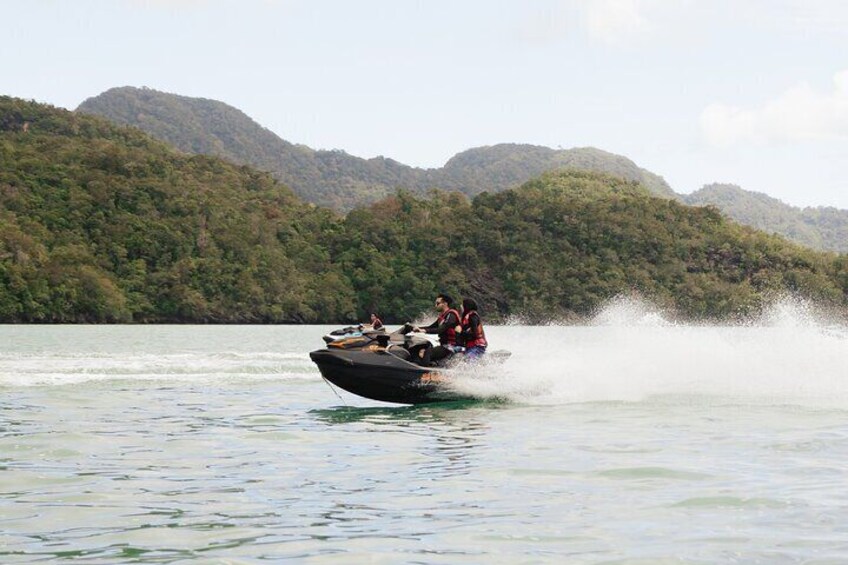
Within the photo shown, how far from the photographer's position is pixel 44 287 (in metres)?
79.1

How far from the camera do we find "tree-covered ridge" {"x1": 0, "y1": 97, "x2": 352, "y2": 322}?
267 feet

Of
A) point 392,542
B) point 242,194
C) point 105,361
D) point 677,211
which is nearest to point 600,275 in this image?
point 677,211

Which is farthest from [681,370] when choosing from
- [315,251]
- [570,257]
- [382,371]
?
[570,257]

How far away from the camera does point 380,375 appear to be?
704 inches

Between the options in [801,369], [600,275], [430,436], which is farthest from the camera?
[600,275]

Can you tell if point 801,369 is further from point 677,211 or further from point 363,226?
point 677,211

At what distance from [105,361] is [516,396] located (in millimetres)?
11217

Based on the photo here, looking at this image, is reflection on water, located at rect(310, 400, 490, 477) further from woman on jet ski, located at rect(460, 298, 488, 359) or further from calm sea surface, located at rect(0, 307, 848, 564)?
woman on jet ski, located at rect(460, 298, 488, 359)

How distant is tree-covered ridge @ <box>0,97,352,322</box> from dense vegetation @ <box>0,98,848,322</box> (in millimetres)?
143

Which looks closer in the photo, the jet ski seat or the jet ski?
the jet ski

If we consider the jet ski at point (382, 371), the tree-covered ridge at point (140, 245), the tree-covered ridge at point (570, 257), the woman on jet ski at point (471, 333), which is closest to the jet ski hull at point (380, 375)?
the jet ski at point (382, 371)

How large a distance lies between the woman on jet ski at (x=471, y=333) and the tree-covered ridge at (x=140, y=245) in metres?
63.1

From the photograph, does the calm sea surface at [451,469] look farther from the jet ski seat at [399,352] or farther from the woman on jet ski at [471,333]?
the jet ski seat at [399,352]

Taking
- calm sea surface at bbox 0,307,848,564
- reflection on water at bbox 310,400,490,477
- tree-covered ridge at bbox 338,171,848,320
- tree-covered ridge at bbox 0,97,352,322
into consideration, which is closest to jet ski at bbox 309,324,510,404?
reflection on water at bbox 310,400,490,477
